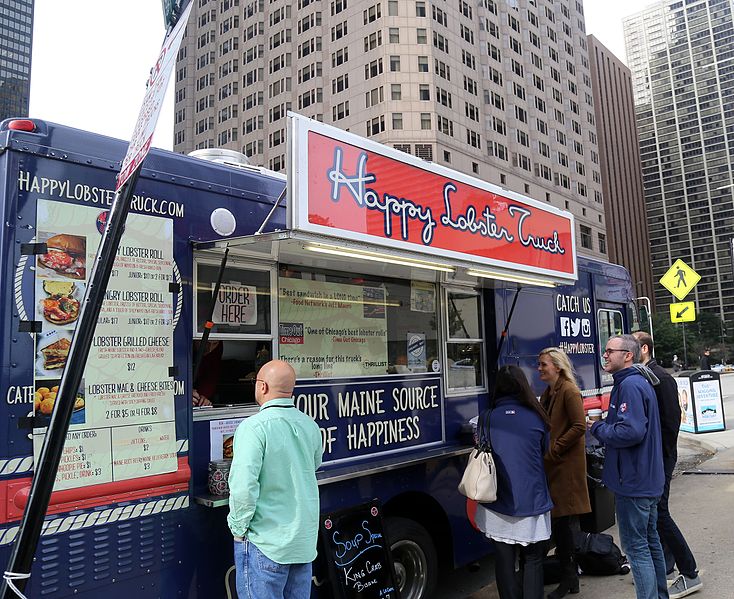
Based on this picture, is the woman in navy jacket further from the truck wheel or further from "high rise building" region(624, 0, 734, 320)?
"high rise building" region(624, 0, 734, 320)

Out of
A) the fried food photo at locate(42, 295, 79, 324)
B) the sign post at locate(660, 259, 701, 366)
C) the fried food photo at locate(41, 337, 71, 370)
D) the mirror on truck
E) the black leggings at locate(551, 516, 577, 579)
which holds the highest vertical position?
the sign post at locate(660, 259, 701, 366)

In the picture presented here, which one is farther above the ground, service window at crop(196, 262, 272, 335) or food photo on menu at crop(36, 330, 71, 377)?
service window at crop(196, 262, 272, 335)

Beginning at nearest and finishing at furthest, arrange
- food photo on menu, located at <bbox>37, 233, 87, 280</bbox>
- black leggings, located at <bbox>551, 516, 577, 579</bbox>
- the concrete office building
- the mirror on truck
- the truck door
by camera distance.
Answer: food photo on menu, located at <bbox>37, 233, 87, 280</bbox>, black leggings, located at <bbox>551, 516, 577, 579</bbox>, the truck door, the mirror on truck, the concrete office building

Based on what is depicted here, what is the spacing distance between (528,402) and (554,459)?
100 centimetres

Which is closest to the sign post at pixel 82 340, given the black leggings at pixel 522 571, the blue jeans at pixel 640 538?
the black leggings at pixel 522 571

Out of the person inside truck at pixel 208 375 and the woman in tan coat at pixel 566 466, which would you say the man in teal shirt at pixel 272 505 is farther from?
the woman in tan coat at pixel 566 466

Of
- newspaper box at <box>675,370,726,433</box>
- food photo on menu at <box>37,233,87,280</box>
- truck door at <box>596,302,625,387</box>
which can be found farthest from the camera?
newspaper box at <box>675,370,726,433</box>

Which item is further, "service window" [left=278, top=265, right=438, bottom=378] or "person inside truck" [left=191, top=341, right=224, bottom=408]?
"service window" [left=278, top=265, right=438, bottom=378]

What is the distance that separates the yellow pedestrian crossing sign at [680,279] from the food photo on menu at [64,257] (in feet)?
40.1

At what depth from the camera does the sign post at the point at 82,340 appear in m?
2.07

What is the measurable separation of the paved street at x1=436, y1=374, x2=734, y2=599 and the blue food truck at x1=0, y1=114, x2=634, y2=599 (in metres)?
0.82

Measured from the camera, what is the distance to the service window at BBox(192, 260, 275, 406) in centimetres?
351

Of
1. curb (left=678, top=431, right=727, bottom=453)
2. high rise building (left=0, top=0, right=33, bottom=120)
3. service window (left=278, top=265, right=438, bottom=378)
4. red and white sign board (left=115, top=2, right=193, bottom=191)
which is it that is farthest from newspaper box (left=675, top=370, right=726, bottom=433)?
high rise building (left=0, top=0, right=33, bottom=120)

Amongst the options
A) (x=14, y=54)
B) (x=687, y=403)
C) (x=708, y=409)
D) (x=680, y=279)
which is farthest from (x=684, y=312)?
(x=14, y=54)
